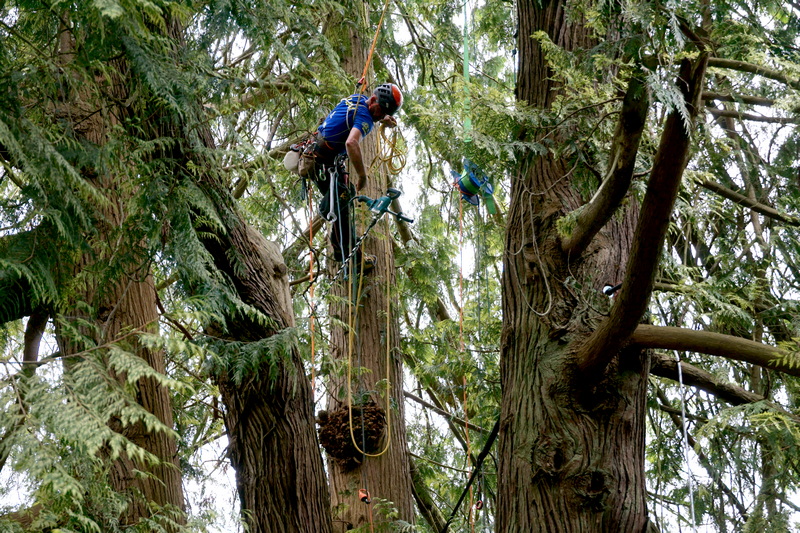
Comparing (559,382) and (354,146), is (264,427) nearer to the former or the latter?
(559,382)

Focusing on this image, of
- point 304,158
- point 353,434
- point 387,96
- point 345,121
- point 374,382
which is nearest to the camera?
point 387,96

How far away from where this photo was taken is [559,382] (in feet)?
12.8

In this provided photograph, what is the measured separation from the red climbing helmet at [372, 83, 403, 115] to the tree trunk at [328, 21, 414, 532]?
3.88ft

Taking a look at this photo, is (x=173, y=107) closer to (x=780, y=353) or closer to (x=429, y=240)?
(x=780, y=353)

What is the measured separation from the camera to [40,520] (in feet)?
11.3

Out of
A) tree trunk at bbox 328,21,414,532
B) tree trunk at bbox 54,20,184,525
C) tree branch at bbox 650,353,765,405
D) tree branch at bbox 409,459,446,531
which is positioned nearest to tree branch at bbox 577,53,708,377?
tree branch at bbox 650,353,765,405

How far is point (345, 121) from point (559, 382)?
2405 mm

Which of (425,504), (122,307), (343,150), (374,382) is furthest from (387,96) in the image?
(425,504)

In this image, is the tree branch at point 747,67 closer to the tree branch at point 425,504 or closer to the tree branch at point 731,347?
the tree branch at point 731,347

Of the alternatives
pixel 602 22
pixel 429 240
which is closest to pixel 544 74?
pixel 602 22

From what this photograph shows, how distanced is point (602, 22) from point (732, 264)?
2.90m

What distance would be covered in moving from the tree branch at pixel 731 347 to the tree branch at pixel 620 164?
0.58 metres

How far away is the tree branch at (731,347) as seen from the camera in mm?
3268

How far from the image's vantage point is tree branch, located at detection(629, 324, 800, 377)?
3.27m
